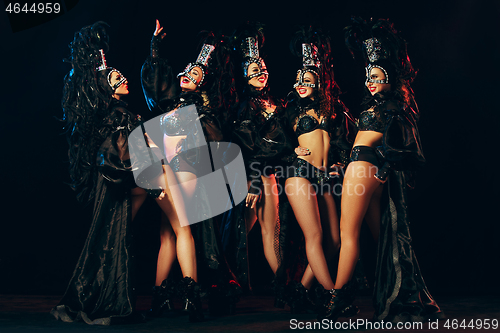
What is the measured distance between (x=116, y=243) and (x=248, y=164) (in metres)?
1.13

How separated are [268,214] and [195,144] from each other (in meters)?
0.80

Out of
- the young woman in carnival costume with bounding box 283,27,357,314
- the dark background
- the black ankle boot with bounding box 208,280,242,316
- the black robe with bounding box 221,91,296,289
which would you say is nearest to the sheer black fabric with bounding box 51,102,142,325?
the black ankle boot with bounding box 208,280,242,316

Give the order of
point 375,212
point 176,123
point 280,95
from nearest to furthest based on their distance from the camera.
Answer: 1. point 375,212
2. point 176,123
3. point 280,95

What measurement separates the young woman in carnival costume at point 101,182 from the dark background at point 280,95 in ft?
3.06

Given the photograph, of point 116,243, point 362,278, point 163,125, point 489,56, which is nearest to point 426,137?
point 489,56

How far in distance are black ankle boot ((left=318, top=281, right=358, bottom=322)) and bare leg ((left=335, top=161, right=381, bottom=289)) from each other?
0.05 meters

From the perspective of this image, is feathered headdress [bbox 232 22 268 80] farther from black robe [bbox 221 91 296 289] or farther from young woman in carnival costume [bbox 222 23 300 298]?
black robe [bbox 221 91 296 289]

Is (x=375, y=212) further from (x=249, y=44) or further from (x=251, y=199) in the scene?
(x=249, y=44)

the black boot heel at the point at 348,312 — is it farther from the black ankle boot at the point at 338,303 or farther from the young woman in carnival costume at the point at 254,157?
the young woman in carnival costume at the point at 254,157

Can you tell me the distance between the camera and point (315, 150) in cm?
352

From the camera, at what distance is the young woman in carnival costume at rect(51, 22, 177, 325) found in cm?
317

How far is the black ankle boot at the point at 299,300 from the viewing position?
347 centimetres

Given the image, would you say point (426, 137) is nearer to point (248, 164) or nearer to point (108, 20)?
point (248, 164)

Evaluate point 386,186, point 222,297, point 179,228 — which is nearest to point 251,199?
point 179,228
